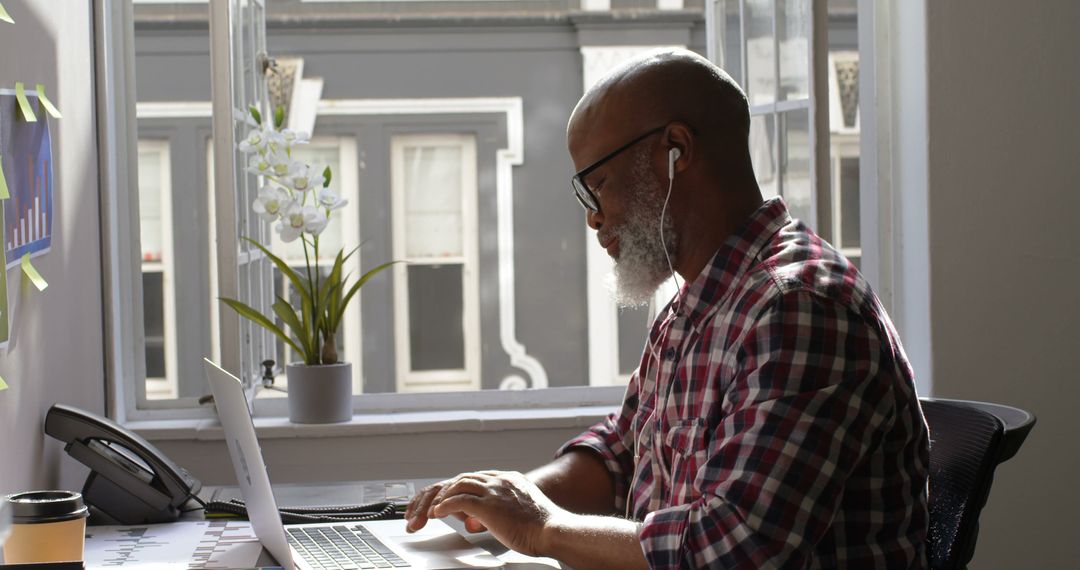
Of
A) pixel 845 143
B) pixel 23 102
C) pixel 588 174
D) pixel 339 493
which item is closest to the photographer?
pixel 588 174

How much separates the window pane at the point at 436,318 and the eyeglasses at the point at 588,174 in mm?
6532

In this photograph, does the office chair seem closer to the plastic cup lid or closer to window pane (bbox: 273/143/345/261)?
the plastic cup lid

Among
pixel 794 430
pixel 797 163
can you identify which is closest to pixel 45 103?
pixel 794 430

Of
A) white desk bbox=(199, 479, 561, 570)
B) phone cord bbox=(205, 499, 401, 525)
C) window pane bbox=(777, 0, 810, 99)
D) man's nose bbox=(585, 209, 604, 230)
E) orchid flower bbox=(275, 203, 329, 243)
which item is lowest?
white desk bbox=(199, 479, 561, 570)

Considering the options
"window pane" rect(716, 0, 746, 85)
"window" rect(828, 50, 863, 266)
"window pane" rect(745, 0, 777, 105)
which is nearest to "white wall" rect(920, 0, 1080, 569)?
"window pane" rect(745, 0, 777, 105)

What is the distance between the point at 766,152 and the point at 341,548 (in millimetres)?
1657

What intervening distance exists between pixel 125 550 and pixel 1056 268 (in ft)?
6.23

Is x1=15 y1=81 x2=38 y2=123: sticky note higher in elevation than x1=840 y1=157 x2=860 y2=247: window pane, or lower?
lower

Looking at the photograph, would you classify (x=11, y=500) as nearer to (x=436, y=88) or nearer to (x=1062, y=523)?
(x=1062, y=523)

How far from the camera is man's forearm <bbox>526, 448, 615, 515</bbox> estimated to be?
66.0 inches

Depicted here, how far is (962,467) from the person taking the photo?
133 centimetres

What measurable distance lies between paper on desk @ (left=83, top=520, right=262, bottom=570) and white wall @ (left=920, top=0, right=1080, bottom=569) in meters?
1.51

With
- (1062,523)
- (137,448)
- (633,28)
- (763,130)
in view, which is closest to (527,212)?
(633,28)

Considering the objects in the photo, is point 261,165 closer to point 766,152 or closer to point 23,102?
point 23,102
